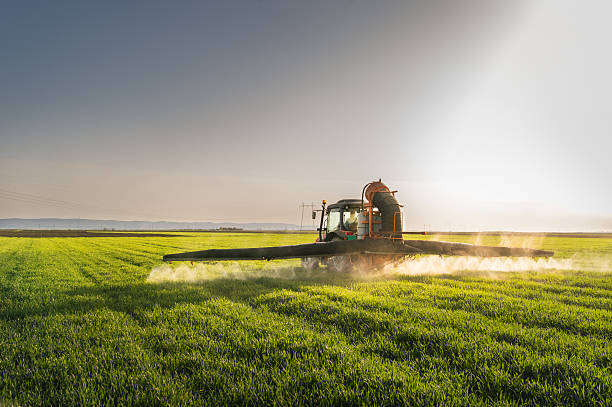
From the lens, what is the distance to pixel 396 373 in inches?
140

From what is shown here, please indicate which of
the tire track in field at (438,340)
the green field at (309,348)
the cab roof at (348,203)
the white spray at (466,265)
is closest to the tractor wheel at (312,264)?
the cab roof at (348,203)

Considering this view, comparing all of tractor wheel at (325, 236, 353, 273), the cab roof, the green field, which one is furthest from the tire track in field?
the cab roof

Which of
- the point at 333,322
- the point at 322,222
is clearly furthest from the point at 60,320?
the point at 322,222

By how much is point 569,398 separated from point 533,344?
1.47 meters

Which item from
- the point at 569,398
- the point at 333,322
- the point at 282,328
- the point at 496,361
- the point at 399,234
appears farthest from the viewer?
the point at 399,234

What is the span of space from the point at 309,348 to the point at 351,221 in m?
9.82

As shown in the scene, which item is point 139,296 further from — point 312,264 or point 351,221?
point 351,221

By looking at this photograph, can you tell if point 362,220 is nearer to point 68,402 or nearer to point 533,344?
point 533,344

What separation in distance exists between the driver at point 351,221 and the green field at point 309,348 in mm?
5793

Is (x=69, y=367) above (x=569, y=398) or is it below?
below

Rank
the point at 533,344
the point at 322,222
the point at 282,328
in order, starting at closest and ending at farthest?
1. the point at 533,344
2. the point at 282,328
3. the point at 322,222

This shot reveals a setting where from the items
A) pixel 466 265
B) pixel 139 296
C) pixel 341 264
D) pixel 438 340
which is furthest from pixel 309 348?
pixel 466 265

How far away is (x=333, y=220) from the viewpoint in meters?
14.5

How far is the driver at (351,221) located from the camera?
44.8 ft
